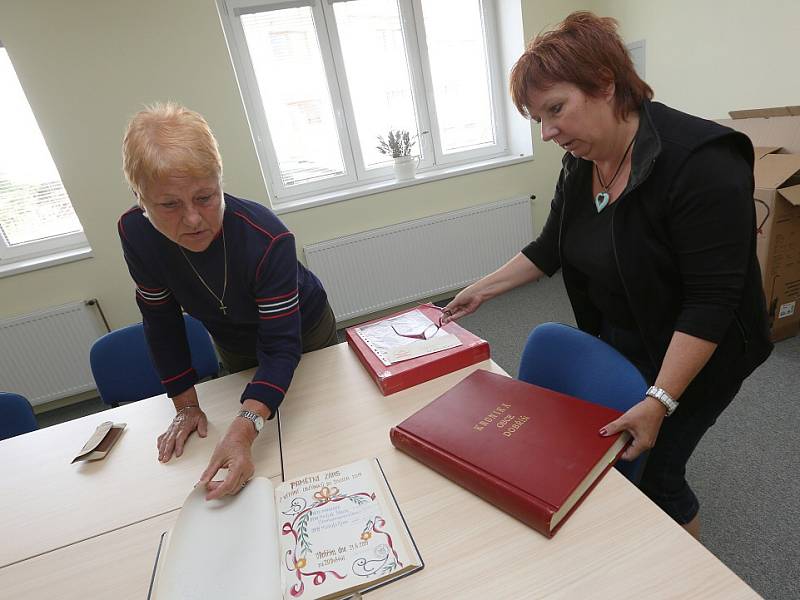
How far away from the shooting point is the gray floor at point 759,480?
1.36 meters

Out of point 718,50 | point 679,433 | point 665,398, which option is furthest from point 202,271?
point 718,50

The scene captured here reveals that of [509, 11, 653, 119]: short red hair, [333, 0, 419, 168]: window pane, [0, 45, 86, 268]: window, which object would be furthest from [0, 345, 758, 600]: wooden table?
[333, 0, 419, 168]: window pane

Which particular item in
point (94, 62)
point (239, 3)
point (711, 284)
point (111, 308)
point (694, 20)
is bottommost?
point (111, 308)

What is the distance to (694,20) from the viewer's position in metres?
2.61

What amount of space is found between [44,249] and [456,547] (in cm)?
336

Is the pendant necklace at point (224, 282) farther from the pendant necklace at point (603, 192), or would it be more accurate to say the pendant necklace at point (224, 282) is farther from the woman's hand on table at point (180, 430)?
the pendant necklace at point (603, 192)

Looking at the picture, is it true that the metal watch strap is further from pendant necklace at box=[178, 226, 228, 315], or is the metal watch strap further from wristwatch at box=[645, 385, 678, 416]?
wristwatch at box=[645, 385, 678, 416]

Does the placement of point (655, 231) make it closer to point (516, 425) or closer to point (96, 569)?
point (516, 425)

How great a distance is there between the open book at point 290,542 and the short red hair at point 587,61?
866 millimetres

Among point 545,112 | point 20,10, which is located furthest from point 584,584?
point 20,10

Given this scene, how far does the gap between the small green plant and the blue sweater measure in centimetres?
228

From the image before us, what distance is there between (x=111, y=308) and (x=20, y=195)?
2.89 ft

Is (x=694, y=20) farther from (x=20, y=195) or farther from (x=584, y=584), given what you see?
(x=20, y=195)

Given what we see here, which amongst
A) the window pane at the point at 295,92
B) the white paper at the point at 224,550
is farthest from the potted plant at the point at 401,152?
the white paper at the point at 224,550
